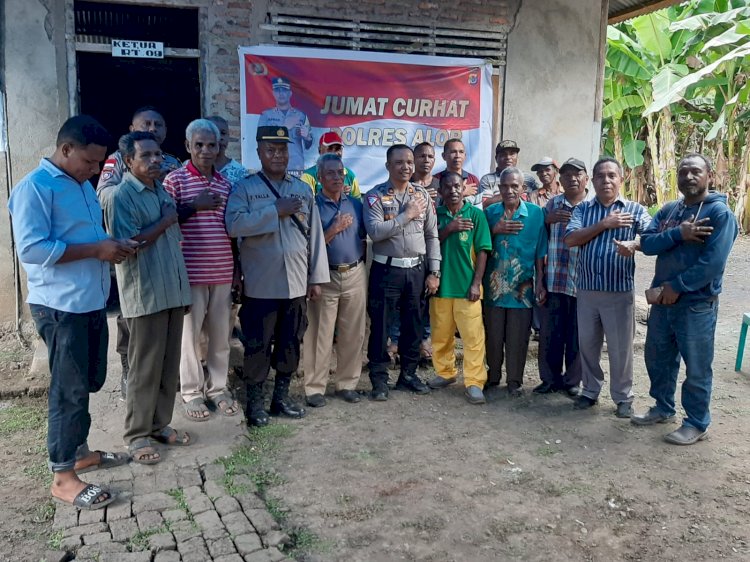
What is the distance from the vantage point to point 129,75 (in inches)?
344

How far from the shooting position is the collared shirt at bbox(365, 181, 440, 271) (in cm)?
470

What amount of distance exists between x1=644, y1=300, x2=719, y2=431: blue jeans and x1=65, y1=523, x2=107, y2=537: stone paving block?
3.51 m

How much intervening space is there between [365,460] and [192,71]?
637 cm

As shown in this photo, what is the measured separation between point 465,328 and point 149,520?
2.75m

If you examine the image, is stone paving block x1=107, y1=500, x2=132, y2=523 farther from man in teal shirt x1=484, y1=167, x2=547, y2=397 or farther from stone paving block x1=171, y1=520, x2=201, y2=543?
man in teal shirt x1=484, y1=167, x2=547, y2=397

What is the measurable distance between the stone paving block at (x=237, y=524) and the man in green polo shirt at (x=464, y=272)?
7.74 feet

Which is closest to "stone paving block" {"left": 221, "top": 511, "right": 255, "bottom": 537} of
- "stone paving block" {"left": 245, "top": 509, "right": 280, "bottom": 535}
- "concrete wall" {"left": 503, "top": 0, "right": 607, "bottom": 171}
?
"stone paving block" {"left": 245, "top": 509, "right": 280, "bottom": 535}

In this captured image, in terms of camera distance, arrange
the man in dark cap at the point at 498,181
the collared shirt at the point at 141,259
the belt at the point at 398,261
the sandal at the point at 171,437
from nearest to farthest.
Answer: the collared shirt at the point at 141,259 < the sandal at the point at 171,437 < the belt at the point at 398,261 < the man in dark cap at the point at 498,181

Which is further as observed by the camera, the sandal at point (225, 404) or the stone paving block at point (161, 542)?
the sandal at point (225, 404)

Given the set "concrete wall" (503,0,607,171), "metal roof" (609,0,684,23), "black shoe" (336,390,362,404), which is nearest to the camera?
"black shoe" (336,390,362,404)

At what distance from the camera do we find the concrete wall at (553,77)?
7.13m

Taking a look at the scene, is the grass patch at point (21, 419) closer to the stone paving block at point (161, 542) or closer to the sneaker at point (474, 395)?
the stone paving block at point (161, 542)

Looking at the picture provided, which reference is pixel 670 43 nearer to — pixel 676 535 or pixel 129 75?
pixel 129 75

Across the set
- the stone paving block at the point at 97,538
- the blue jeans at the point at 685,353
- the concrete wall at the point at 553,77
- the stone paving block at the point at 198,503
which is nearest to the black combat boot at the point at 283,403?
the stone paving block at the point at 198,503
